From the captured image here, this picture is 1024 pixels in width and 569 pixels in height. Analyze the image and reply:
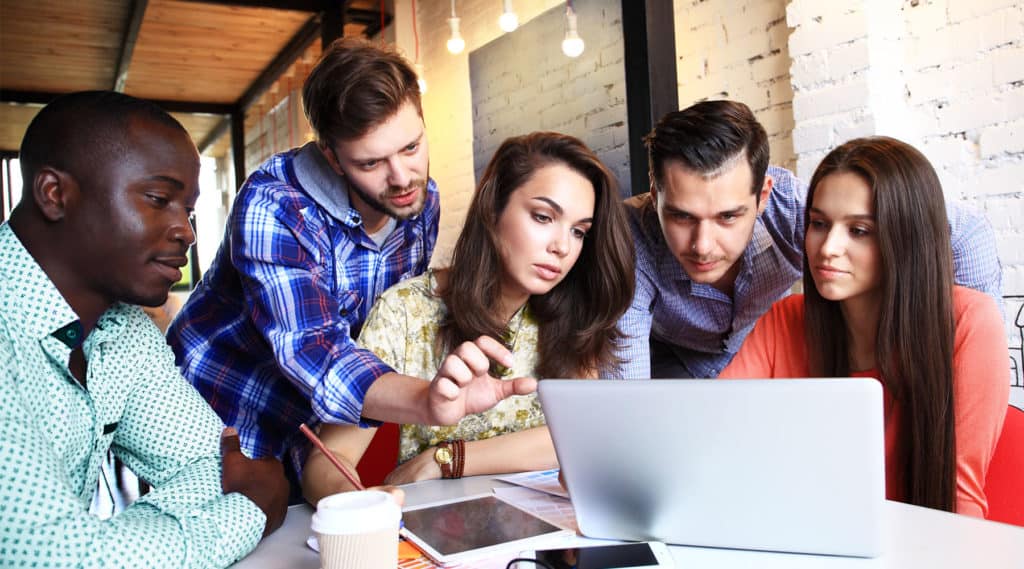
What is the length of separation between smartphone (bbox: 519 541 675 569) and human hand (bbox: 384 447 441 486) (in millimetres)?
527

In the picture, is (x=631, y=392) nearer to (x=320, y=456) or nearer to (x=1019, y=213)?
(x=320, y=456)

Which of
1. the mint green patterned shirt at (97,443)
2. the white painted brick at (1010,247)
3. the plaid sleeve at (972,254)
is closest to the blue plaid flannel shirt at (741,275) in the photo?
the plaid sleeve at (972,254)

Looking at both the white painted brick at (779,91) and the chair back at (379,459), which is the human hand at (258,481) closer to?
the chair back at (379,459)

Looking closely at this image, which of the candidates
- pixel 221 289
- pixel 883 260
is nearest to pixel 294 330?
pixel 221 289

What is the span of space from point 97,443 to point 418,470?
56cm

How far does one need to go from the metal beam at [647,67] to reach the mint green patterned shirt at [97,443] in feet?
5.72

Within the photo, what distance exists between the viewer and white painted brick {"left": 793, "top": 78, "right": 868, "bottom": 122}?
2.33 m

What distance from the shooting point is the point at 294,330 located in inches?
59.2

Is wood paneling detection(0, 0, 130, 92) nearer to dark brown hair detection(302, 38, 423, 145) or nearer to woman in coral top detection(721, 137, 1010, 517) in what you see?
dark brown hair detection(302, 38, 423, 145)

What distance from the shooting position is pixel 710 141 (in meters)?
1.78

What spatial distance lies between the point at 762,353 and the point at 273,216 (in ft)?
3.51

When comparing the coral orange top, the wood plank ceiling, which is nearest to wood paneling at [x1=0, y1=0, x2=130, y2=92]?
the wood plank ceiling

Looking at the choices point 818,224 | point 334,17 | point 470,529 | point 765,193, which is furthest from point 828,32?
point 334,17

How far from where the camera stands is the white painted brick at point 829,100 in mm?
2330
